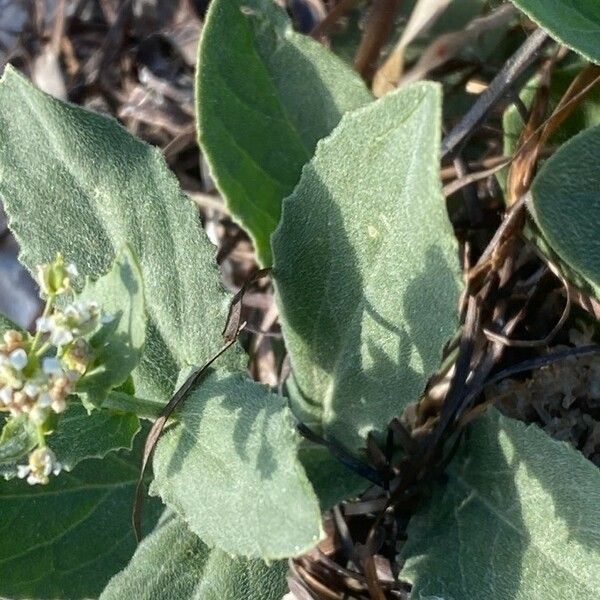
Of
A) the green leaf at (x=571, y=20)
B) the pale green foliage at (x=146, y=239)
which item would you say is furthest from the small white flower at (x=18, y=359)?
the green leaf at (x=571, y=20)

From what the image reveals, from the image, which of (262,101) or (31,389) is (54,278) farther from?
(262,101)

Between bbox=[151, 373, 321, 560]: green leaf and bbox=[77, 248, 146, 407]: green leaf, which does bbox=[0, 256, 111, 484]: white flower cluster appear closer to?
bbox=[77, 248, 146, 407]: green leaf

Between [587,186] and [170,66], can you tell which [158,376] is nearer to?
[587,186]

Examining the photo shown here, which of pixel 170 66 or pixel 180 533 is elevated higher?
pixel 170 66

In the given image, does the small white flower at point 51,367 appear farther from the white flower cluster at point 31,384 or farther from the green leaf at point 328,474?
the green leaf at point 328,474

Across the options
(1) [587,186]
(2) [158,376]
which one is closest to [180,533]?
(2) [158,376]

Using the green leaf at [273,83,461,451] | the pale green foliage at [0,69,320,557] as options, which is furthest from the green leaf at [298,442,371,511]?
the pale green foliage at [0,69,320,557]

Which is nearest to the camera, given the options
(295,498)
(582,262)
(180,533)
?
(295,498)

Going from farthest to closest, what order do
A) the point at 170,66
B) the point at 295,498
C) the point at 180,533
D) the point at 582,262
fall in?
the point at 170,66 < the point at 180,533 < the point at 582,262 < the point at 295,498
